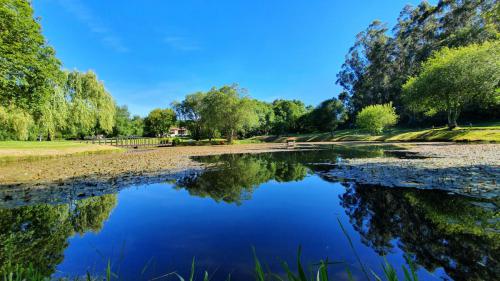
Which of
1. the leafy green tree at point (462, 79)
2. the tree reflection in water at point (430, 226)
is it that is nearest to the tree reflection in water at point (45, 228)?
the tree reflection in water at point (430, 226)

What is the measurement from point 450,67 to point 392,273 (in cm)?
3895

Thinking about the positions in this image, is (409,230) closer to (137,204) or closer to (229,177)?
(137,204)

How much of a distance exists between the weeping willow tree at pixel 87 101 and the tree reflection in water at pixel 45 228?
29237 millimetres

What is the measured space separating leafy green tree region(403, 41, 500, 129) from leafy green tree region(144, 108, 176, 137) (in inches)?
2554

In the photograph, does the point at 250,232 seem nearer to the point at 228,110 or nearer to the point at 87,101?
the point at 87,101

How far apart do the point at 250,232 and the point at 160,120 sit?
78.2 meters

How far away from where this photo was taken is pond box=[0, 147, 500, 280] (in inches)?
144

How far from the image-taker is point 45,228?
17.4 feet

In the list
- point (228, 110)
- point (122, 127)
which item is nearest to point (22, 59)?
point (228, 110)

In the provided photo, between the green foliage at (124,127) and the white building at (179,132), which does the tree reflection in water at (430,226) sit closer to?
the green foliage at (124,127)

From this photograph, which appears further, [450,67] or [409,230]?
[450,67]

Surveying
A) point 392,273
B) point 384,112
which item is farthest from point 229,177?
point 384,112

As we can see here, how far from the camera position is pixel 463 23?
47438 mm

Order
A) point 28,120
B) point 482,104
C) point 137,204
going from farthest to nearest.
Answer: point 482,104, point 28,120, point 137,204
